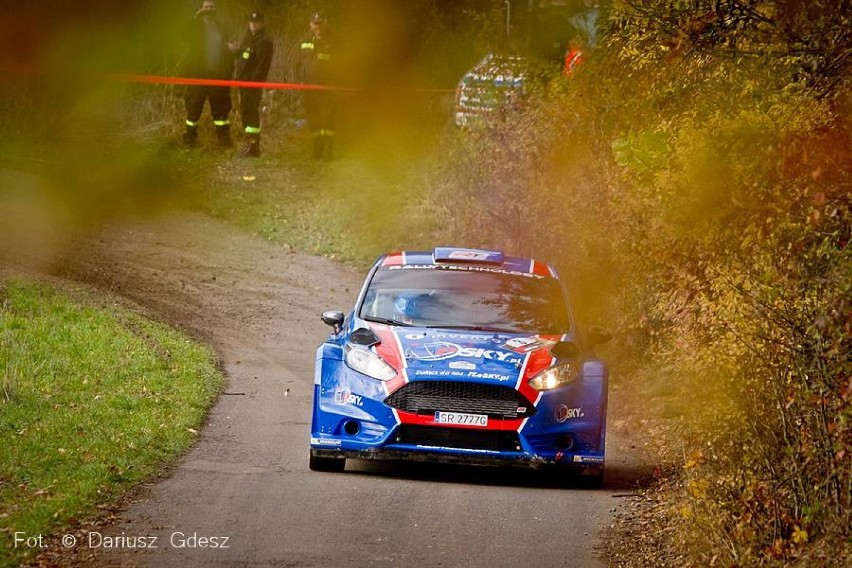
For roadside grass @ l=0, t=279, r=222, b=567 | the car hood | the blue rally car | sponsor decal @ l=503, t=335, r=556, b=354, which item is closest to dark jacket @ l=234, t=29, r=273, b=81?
roadside grass @ l=0, t=279, r=222, b=567

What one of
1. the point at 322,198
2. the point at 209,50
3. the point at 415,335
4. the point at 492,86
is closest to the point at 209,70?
the point at 209,50

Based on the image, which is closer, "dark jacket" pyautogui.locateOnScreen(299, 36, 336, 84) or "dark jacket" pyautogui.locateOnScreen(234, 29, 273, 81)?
"dark jacket" pyautogui.locateOnScreen(299, 36, 336, 84)

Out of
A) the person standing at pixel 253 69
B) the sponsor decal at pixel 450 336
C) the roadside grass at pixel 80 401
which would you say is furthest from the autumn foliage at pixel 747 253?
the person standing at pixel 253 69

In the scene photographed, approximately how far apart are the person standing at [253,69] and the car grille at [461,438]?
17.8 metres

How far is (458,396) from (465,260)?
2195mm

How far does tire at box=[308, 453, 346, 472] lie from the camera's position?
11375 millimetres

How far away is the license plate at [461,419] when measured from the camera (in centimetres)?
1101

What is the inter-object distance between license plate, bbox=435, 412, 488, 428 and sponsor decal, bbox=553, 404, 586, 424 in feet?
1.82

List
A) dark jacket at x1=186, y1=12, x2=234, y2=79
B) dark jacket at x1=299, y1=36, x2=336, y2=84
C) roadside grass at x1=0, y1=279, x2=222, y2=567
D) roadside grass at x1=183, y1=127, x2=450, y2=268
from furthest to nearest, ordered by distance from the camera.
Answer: dark jacket at x1=186, y1=12, x2=234, y2=79
dark jacket at x1=299, y1=36, x2=336, y2=84
roadside grass at x1=183, y1=127, x2=450, y2=268
roadside grass at x1=0, y1=279, x2=222, y2=567

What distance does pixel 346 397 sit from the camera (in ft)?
36.9

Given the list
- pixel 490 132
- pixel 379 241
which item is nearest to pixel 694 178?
pixel 490 132

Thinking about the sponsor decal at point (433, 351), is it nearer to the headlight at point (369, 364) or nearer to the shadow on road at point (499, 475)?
the headlight at point (369, 364)

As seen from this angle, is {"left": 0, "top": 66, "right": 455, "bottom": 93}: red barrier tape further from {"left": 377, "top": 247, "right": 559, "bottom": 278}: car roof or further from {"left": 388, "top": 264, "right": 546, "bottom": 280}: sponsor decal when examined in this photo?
{"left": 388, "top": 264, "right": 546, "bottom": 280}: sponsor decal

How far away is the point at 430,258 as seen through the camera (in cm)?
1311
